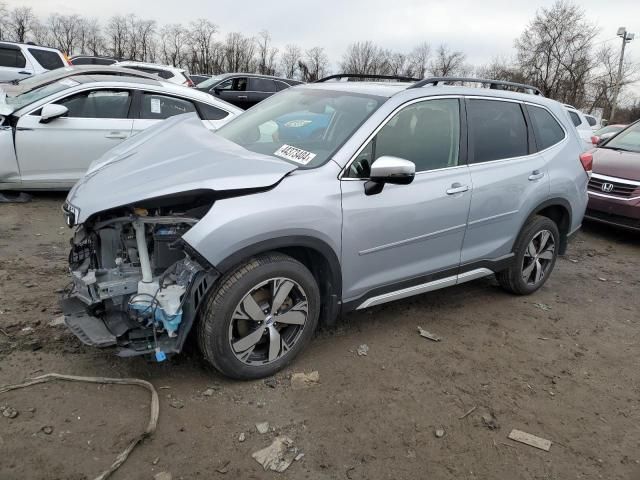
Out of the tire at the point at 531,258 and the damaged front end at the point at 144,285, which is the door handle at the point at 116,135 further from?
the tire at the point at 531,258

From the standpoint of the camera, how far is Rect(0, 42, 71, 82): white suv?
38.0 ft

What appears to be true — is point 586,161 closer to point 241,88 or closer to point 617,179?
point 617,179

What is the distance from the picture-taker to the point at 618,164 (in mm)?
7309

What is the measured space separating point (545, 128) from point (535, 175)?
55 centimetres

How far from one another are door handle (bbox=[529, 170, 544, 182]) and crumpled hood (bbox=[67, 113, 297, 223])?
2267 millimetres

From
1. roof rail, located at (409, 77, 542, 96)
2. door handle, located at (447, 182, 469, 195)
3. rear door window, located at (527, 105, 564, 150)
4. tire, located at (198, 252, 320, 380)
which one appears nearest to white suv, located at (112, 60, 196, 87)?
roof rail, located at (409, 77, 542, 96)

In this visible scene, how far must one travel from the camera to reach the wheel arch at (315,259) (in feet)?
9.14

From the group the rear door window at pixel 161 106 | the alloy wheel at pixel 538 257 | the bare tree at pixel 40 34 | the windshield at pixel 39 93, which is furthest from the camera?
the bare tree at pixel 40 34

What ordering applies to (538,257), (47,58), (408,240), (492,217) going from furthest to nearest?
(47,58), (538,257), (492,217), (408,240)

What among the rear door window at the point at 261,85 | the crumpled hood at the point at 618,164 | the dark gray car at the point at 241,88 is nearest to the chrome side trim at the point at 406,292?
the crumpled hood at the point at 618,164

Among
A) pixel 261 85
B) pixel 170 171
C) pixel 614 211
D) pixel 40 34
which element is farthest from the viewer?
pixel 40 34

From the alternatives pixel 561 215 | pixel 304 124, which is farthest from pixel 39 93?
pixel 561 215

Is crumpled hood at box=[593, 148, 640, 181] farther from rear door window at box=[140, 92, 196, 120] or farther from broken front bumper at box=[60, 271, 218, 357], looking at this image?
broken front bumper at box=[60, 271, 218, 357]

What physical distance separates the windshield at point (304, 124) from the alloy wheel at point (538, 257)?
2.13 meters
